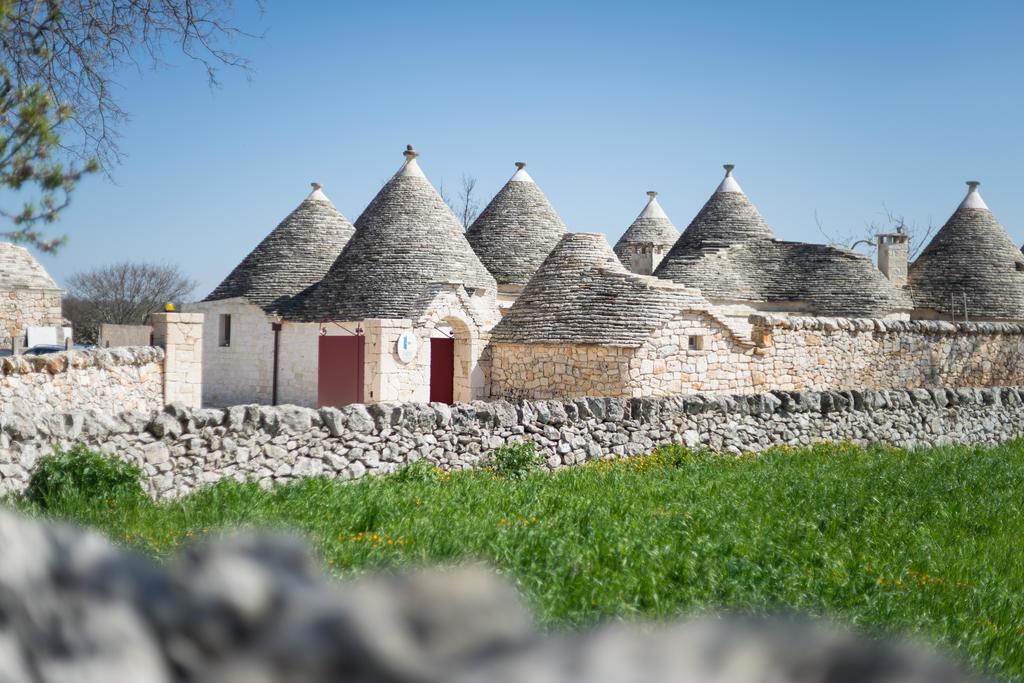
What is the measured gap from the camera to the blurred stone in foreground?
1.99 feet

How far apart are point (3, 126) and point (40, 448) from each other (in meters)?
2.93

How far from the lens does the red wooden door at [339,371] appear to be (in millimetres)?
21469

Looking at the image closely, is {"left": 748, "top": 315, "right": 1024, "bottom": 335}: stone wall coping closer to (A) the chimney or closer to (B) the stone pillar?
(A) the chimney

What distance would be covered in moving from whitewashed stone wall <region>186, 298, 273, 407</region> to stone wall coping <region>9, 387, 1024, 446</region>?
13765mm

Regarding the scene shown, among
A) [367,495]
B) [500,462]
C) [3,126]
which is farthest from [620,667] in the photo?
[500,462]

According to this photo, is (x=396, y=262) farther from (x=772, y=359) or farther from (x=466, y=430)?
(x=466, y=430)

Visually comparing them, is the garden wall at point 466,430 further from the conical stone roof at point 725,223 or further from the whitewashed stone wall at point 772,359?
the conical stone roof at point 725,223

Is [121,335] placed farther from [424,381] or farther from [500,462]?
[500,462]

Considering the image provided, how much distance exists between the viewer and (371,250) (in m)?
24.6

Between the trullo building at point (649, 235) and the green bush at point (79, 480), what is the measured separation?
26477 mm

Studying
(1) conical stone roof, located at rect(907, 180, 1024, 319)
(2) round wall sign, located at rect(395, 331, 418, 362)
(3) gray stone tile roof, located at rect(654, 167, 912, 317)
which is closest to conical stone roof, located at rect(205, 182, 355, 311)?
(2) round wall sign, located at rect(395, 331, 418, 362)

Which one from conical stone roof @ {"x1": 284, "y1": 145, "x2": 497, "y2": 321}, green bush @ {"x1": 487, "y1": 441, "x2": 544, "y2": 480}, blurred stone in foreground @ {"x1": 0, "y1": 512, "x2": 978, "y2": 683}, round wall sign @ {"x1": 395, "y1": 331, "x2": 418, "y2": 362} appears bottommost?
green bush @ {"x1": 487, "y1": 441, "x2": 544, "y2": 480}

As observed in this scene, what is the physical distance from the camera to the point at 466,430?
11.1 meters

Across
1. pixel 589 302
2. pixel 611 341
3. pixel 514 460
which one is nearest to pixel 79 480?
pixel 514 460
